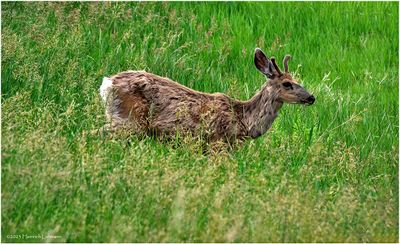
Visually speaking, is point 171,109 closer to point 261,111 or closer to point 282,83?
point 261,111

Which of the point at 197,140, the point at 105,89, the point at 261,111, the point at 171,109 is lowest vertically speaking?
the point at 261,111

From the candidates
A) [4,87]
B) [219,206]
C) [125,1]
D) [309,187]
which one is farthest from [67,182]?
[125,1]

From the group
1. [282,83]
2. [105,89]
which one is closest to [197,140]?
[105,89]

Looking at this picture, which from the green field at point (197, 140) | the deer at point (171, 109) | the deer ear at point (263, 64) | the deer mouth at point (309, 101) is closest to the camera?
the green field at point (197, 140)

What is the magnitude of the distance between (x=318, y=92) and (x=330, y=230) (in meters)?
4.39

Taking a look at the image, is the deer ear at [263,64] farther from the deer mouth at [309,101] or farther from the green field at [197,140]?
the green field at [197,140]

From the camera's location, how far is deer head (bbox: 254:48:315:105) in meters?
9.80

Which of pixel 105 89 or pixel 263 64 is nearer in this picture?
pixel 105 89

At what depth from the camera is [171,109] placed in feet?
30.6

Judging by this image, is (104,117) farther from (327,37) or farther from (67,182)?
(327,37)

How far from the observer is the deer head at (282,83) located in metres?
9.80

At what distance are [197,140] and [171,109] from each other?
1.77 feet

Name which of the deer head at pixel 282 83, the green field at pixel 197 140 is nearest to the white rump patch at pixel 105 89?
the green field at pixel 197 140

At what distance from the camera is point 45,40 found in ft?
35.7
